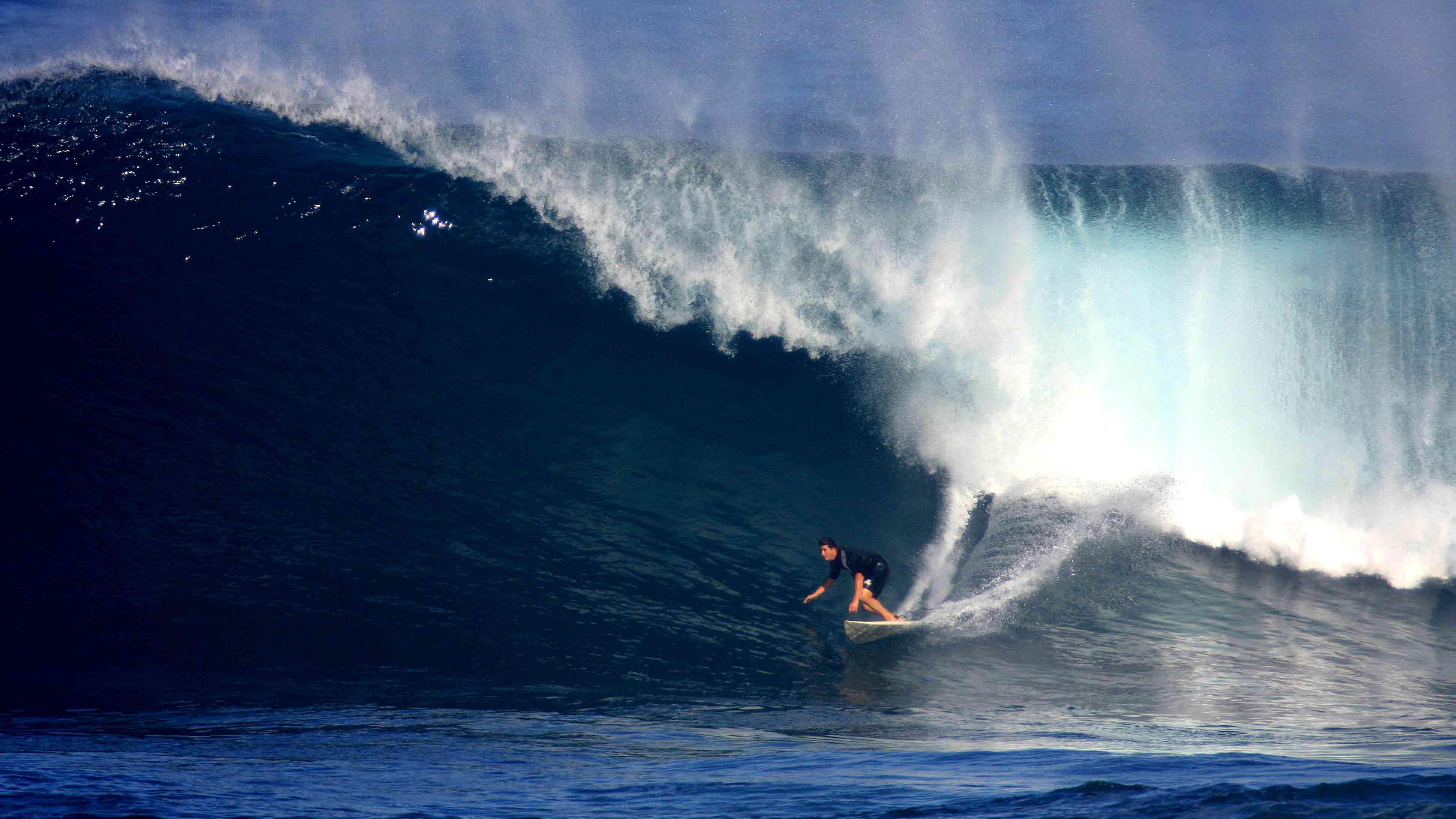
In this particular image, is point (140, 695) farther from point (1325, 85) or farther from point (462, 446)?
point (1325, 85)

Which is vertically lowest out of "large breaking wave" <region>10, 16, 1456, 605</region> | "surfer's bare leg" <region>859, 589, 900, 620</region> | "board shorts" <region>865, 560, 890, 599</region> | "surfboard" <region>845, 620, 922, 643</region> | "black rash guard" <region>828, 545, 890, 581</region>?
"surfboard" <region>845, 620, 922, 643</region>

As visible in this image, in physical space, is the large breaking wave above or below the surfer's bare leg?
above

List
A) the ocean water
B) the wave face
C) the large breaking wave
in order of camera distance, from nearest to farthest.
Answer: the ocean water → the wave face → the large breaking wave

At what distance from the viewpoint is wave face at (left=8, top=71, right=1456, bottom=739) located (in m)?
7.03

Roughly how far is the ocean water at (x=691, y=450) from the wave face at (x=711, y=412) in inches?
2.1

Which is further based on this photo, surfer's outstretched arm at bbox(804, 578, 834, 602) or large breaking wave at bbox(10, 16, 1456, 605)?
large breaking wave at bbox(10, 16, 1456, 605)

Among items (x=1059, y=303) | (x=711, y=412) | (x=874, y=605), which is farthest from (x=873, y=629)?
(x=1059, y=303)

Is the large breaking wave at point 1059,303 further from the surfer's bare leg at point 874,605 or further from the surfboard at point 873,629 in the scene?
the surfboard at point 873,629

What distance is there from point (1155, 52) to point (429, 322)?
17.1 meters

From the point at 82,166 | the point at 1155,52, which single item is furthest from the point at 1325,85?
the point at 82,166

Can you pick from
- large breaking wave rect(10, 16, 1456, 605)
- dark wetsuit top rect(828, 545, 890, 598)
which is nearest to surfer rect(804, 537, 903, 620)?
dark wetsuit top rect(828, 545, 890, 598)

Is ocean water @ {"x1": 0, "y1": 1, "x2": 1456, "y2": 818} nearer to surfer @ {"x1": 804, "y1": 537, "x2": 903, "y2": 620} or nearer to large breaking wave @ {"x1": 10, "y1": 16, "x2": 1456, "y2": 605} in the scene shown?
large breaking wave @ {"x1": 10, "y1": 16, "x2": 1456, "y2": 605}

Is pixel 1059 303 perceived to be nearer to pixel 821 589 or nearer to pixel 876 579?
pixel 876 579

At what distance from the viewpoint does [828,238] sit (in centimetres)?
1124
